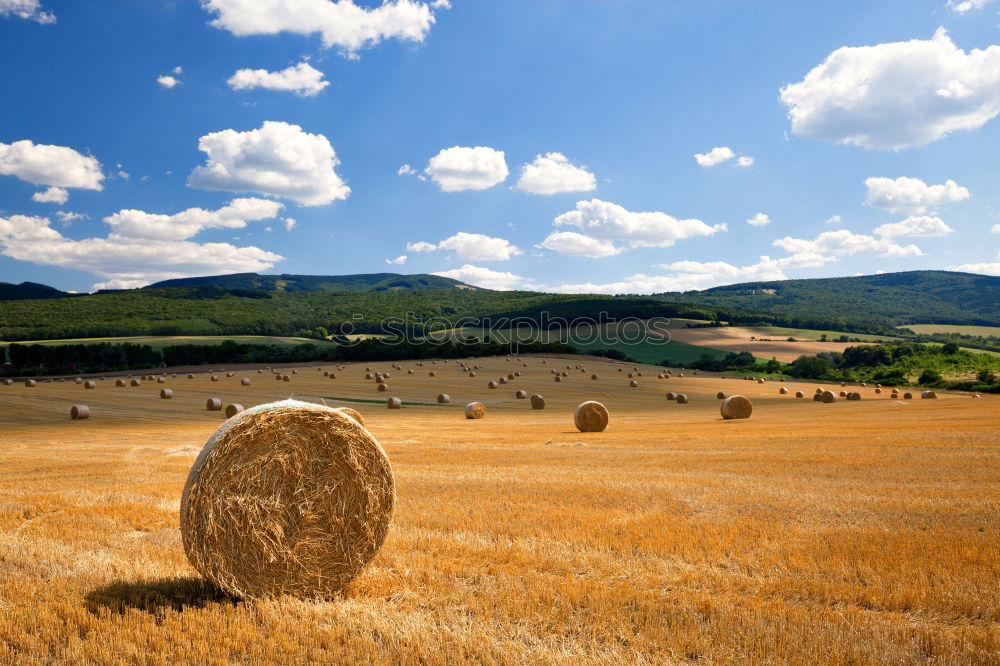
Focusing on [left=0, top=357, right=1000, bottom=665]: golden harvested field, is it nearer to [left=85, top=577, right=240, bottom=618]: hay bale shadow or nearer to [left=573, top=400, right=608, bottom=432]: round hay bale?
[left=85, top=577, right=240, bottom=618]: hay bale shadow

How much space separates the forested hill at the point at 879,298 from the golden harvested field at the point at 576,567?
129 meters

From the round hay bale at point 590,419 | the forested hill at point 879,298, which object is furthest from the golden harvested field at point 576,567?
the forested hill at point 879,298

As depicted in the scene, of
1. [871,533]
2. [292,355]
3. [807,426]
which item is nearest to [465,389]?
[807,426]

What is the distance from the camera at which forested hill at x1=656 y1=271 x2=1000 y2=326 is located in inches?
5640

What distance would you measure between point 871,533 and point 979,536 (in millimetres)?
1192

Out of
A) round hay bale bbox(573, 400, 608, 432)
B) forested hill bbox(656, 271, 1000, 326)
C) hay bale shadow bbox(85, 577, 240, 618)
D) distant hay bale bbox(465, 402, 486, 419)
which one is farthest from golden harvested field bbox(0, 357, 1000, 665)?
forested hill bbox(656, 271, 1000, 326)

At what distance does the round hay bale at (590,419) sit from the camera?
1013 inches

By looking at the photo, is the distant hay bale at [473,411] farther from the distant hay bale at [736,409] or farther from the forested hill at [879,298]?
the forested hill at [879,298]

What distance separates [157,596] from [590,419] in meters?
20.7

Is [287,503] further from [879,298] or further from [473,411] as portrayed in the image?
[879,298]

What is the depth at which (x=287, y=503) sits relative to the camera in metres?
6.71

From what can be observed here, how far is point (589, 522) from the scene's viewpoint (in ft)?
29.4

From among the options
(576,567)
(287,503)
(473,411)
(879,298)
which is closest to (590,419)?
(473,411)

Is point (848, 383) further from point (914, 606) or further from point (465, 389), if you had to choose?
point (914, 606)
